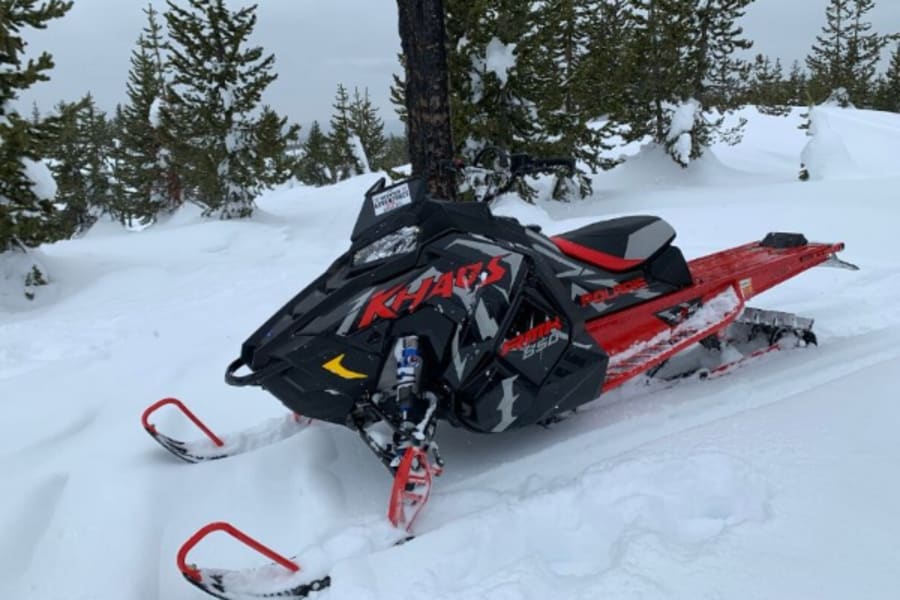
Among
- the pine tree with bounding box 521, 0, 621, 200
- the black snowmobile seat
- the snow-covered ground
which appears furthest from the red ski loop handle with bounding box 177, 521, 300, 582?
the pine tree with bounding box 521, 0, 621, 200

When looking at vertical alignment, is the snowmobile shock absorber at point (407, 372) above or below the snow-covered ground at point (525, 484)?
above

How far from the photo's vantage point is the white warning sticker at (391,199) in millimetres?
2529

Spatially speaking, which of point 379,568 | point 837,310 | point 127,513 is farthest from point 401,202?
point 837,310

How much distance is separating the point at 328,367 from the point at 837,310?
332 cm

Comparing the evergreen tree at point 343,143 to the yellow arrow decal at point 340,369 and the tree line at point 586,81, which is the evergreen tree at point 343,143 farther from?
the yellow arrow decal at point 340,369

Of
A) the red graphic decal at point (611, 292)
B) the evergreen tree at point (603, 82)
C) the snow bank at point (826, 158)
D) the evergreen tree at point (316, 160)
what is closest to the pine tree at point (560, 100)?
the evergreen tree at point (603, 82)

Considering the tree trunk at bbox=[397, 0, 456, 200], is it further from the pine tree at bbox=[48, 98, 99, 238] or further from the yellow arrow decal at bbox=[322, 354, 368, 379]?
the pine tree at bbox=[48, 98, 99, 238]

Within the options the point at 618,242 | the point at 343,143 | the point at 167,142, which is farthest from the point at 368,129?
the point at 618,242

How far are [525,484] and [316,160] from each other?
1521 inches

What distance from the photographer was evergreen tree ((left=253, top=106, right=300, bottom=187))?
631 inches

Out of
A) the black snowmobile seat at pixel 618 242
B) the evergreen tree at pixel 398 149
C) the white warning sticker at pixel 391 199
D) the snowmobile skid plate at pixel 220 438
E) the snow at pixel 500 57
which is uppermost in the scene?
the snow at pixel 500 57

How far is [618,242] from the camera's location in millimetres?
3127

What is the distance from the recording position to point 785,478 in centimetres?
212

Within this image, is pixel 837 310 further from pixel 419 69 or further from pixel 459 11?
pixel 459 11
